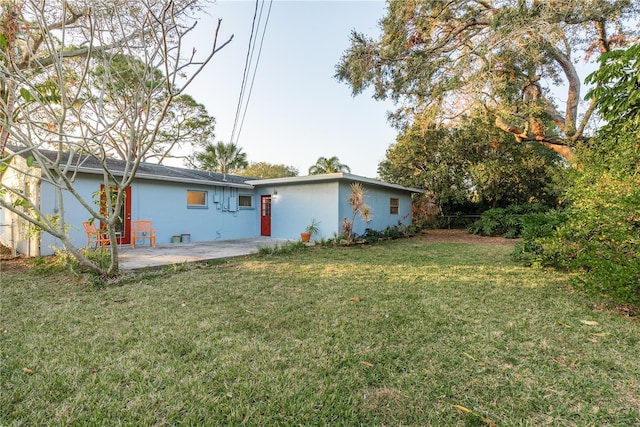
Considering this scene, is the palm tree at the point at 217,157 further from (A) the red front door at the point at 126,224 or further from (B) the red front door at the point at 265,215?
(A) the red front door at the point at 126,224

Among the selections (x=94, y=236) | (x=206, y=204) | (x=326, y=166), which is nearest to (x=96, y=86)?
(x=94, y=236)

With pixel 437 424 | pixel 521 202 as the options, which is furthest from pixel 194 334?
pixel 521 202

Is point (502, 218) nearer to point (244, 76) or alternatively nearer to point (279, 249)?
point (279, 249)

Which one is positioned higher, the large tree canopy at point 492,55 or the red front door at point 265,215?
the large tree canopy at point 492,55

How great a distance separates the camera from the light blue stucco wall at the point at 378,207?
1062 cm

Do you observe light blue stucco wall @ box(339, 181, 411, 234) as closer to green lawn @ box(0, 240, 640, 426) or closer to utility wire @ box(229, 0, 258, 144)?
utility wire @ box(229, 0, 258, 144)

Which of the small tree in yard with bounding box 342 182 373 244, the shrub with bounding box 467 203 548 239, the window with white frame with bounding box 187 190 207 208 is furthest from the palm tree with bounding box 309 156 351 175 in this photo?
the window with white frame with bounding box 187 190 207 208

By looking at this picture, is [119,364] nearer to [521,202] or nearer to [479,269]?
[479,269]

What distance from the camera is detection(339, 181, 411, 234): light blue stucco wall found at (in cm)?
1062

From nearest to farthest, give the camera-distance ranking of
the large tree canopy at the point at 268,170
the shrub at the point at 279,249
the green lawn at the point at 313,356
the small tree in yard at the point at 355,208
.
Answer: the green lawn at the point at 313,356 < the shrub at the point at 279,249 < the small tree in yard at the point at 355,208 < the large tree canopy at the point at 268,170

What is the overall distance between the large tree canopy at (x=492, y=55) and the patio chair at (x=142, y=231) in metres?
8.27

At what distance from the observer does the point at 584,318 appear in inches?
130

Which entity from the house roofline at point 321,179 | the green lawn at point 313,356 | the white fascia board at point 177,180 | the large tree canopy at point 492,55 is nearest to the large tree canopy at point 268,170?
the house roofline at point 321,179

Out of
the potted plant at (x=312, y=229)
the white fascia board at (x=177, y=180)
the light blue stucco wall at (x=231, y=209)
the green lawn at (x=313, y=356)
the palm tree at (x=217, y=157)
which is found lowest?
the green lawn at (x=313, y=356)
